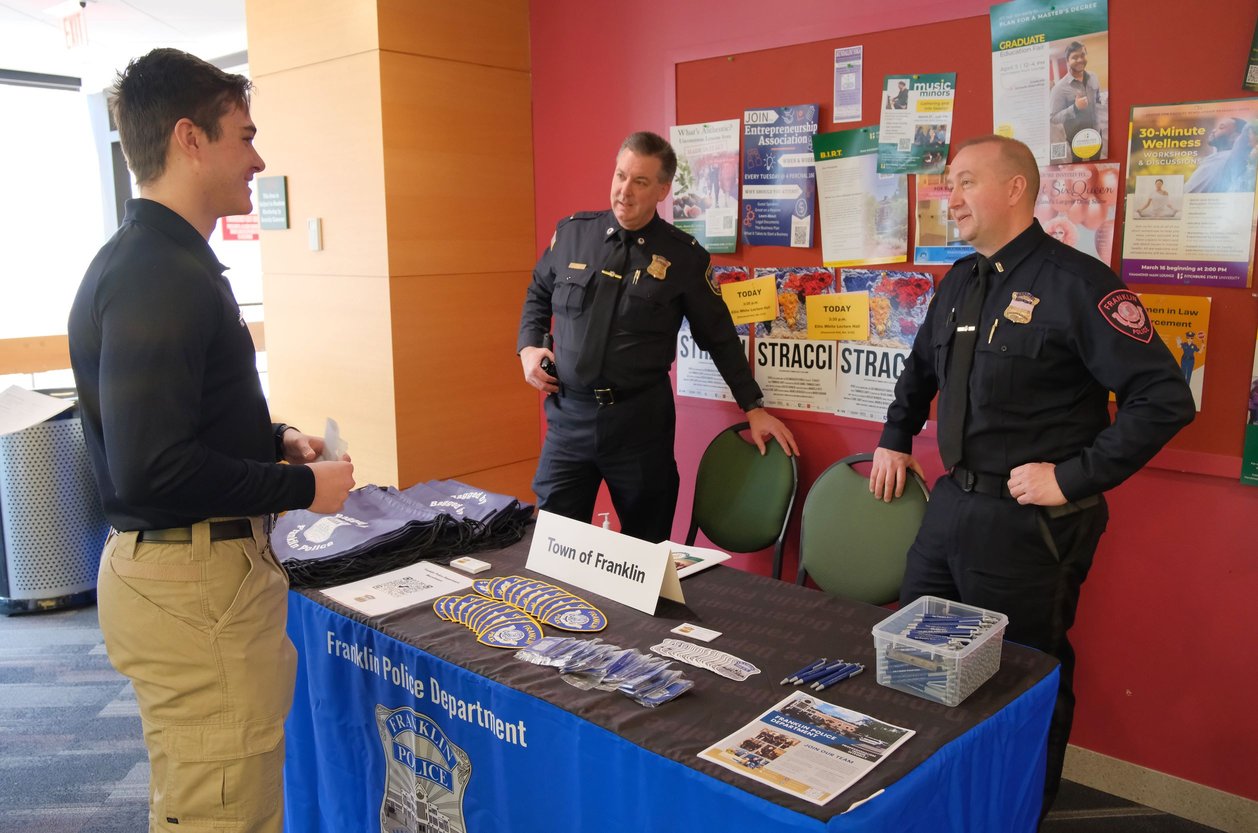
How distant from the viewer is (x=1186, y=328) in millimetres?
2396

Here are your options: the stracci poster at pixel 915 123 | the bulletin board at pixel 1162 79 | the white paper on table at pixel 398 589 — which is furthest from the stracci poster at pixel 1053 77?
the white paper on table at pixel 398 589

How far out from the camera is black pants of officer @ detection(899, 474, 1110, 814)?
6.99 feet

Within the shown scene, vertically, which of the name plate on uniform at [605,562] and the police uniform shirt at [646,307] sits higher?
the police uniform shirt at [646,307]

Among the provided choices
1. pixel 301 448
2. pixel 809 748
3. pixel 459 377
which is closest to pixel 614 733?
pixel 809 748

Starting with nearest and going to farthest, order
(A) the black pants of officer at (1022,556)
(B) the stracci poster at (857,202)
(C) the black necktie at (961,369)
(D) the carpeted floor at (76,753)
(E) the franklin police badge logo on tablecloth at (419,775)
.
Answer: (E) the franklin police badge logo on tablecloth at (419,775)
(A) the black pants of officer at (1022,556)
(C) the black necktie at (961,369)
(D) the carpeted floor at (76,753)
(B) the stracci poster at (857,202)

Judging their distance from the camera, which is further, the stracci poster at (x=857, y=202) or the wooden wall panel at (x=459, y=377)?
the wooden wall panel at (x=459, y=377)

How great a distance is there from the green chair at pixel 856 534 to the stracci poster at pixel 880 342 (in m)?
0.28

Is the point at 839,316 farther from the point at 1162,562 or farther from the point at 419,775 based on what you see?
the point at 419,775

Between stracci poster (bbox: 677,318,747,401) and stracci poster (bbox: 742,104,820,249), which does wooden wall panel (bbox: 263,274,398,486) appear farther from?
stracci poster (bbox: 742,104,820,249)

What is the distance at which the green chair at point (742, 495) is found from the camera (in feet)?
10.00

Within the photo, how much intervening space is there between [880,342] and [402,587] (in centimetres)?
171

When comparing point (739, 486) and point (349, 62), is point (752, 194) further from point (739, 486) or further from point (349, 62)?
point (349, 62)

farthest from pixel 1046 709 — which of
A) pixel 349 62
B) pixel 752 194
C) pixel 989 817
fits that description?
pixel 349 62

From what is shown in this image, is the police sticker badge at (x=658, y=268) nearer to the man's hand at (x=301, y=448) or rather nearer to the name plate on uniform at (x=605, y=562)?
the name plate on uniform at (x=605, y=562)
